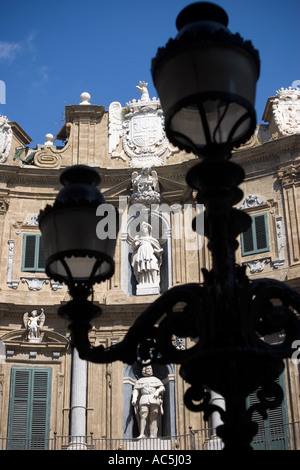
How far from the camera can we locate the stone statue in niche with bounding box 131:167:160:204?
1970 cm

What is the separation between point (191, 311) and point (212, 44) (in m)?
1.77

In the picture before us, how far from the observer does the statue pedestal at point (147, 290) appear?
1897cm

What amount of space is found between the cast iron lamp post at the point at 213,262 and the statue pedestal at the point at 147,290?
45.5 feet

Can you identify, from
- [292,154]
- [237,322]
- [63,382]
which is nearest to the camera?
[237,322]

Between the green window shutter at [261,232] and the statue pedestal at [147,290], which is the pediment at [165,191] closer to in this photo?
the green window shutter at [261,232]

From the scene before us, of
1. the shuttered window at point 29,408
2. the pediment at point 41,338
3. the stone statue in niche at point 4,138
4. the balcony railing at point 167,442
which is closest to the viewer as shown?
the balcony railing at point 167,442

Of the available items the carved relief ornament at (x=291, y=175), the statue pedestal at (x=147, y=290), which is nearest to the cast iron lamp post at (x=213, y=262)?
the statue pedestal at (x=147, y=290)

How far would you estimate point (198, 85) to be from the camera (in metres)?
4.61

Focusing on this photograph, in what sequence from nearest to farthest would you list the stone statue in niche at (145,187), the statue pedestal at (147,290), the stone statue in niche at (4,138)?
the statue pedestal at (147,290) < the stone statue in niche at (145,187) < the stone statue in niche at (4,138)

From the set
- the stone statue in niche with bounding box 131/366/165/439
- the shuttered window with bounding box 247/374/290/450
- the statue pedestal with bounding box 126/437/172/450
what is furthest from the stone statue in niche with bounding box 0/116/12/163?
the shuttered window with bounding box 247/374/290/450

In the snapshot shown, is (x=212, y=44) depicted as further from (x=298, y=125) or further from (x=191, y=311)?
(x=298, y=125)

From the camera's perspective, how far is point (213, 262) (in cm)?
455

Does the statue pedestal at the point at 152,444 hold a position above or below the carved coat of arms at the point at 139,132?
below

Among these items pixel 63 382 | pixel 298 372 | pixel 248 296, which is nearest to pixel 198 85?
pixel 248 296
